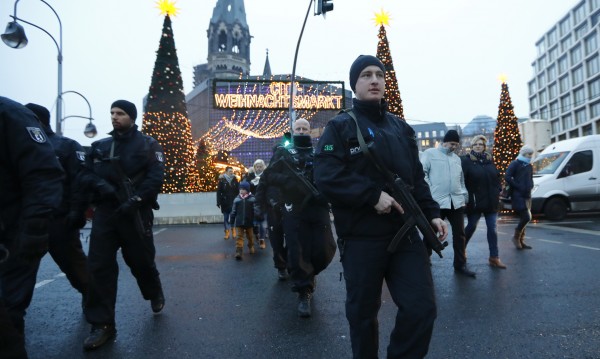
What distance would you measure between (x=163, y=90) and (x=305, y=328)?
61.6 feet

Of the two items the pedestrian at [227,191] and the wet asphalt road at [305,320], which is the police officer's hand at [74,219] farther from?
the pedestrian at [227,191]

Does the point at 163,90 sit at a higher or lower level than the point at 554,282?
higher

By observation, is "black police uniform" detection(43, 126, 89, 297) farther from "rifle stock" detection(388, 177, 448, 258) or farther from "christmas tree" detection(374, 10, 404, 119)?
"christmas tree" detection(374, 10, 404, 119)

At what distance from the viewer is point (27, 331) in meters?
3.53

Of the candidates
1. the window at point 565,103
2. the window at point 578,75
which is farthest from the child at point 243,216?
the window at point 565,103

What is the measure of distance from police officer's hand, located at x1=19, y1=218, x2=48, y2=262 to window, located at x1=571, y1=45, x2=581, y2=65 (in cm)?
7665

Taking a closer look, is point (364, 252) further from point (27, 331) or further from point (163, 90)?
point (163, 90)

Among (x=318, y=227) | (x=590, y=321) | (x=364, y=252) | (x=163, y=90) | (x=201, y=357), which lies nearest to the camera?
(x=364, y=252)

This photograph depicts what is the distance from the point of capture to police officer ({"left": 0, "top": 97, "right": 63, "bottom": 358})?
7.02 feet

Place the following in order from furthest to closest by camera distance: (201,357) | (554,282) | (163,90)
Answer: (163,90), (554,282), (201,357)

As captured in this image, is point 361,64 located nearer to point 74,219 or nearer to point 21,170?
point 21,170

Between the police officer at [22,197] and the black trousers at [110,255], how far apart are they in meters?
0.98

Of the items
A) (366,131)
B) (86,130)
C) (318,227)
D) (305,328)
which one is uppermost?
(86,130)

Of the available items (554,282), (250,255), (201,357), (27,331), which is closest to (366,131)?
(201,357)
